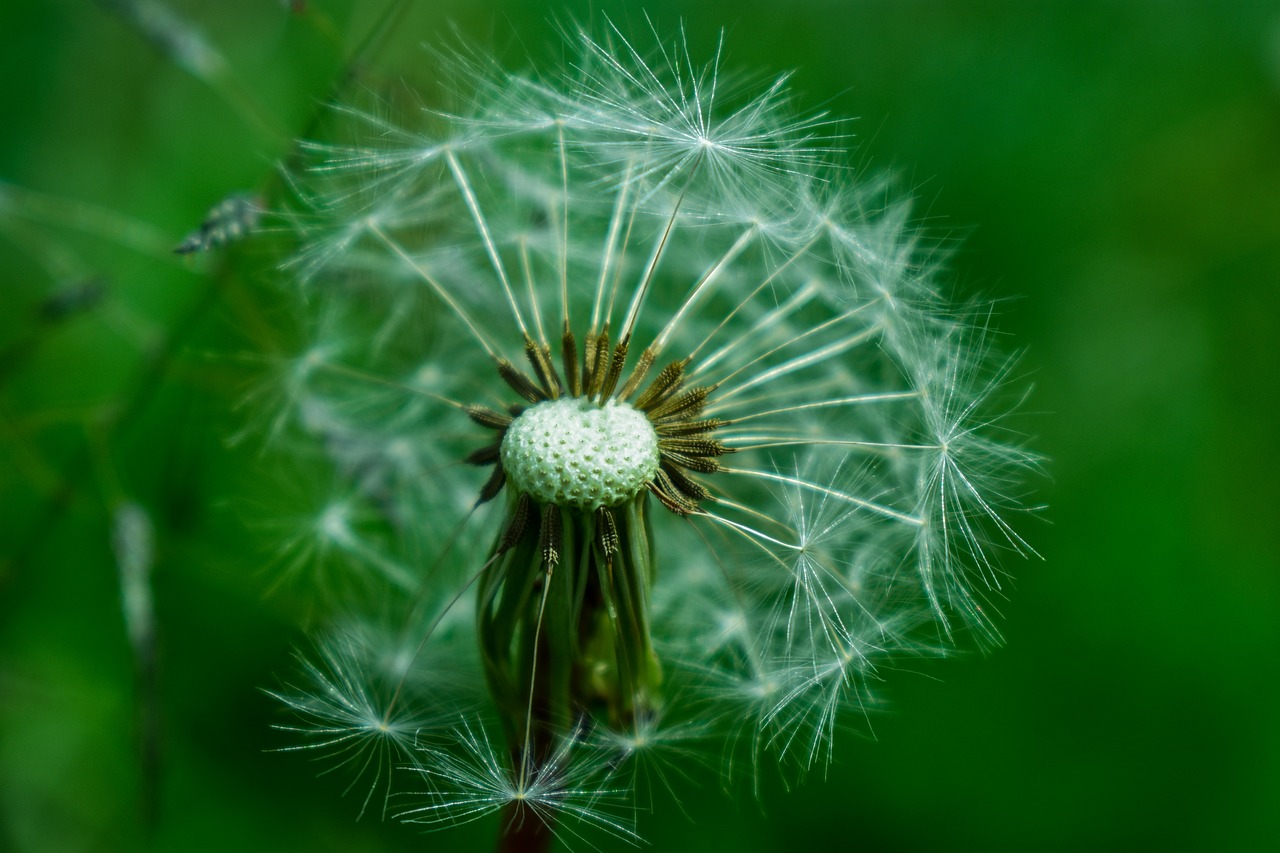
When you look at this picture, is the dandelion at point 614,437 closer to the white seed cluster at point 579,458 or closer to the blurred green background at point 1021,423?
the white seed cluster at point 579,458

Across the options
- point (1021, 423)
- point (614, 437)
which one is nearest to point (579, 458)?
point (614, 437)

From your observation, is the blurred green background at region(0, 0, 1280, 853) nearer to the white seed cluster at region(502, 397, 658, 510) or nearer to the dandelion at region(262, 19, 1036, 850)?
the dandelion at region(262, 19, 1036, 850)

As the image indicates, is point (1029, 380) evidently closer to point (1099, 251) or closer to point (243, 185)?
point (1099, 251)

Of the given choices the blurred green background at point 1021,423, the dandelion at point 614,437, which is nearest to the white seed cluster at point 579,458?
the dandelion at point 614,437

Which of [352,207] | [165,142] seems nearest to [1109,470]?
[352,207]

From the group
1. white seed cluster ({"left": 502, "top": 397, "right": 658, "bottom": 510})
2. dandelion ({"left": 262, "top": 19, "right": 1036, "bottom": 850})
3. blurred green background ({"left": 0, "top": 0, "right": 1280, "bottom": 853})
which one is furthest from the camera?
blurred green background ({"left": 0, "top": 0, "right": 1280, "bottom": 853})

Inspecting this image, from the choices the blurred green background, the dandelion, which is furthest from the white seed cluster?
the blurred green background

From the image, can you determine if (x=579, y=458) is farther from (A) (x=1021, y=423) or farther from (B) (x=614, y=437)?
(A) (x=1021, y=423)
